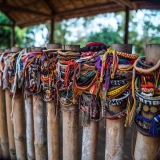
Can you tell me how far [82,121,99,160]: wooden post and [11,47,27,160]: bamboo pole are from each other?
1.93 feet

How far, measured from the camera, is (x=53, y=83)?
3.49 ft

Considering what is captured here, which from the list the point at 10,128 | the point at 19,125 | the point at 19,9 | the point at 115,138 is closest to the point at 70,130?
the point at 115,138

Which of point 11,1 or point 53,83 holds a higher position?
point 11,1

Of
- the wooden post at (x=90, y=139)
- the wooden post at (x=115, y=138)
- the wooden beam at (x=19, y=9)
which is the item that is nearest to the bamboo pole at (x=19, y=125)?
the wooden post at (x=90, y=139)

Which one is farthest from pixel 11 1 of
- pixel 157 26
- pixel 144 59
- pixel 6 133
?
pixel 157 26

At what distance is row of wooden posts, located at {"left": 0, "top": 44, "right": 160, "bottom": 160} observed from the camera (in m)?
0.84

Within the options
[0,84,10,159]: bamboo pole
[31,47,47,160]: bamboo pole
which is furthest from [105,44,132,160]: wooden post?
[0,84,10,159]: bamboo pole

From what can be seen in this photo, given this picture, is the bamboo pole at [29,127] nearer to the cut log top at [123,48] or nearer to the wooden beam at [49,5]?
the cut log top at [123,48]

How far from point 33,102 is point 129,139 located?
5.43 ft

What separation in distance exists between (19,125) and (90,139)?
0.63m

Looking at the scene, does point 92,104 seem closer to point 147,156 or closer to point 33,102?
point 147,156

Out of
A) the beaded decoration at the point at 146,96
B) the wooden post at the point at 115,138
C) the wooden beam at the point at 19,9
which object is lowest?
the wooden post at the point at 115,138

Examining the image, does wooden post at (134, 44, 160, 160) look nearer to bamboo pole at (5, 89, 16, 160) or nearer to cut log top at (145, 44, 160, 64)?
cut log top at (145, 44, 160, 64)

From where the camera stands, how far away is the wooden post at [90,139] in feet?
3.26
